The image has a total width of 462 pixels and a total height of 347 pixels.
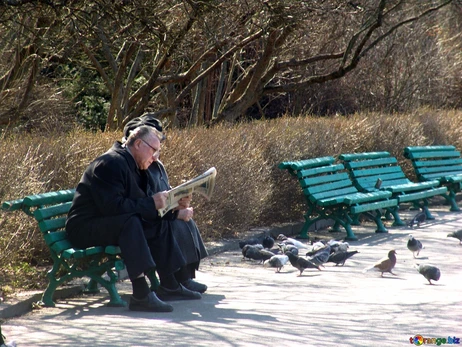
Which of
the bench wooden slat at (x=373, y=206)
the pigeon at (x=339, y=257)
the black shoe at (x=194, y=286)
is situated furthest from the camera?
the bench wooden slat at (x=373, y=206)

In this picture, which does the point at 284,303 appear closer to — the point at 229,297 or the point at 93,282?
the point at 229,297

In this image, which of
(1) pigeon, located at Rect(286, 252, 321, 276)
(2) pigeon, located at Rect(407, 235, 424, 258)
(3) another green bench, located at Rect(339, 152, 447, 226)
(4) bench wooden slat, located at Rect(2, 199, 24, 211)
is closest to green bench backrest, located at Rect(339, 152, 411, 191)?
(3) another green bench, located at Rect(339, 152, 447, 226)

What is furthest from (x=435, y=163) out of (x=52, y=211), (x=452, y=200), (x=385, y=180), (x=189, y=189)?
(x=52, y=211)

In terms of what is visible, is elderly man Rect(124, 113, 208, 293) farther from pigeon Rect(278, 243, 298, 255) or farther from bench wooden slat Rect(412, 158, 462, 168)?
bench wooden slat Rect(412, 158, 462, 168)

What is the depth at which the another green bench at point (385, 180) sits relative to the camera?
11.4m

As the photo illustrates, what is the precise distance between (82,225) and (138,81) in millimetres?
11100

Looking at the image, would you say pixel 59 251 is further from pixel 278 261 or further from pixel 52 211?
pixel 278 261

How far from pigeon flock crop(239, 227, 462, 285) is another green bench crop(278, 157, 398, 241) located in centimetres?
113

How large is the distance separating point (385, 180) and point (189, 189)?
19.9 feet

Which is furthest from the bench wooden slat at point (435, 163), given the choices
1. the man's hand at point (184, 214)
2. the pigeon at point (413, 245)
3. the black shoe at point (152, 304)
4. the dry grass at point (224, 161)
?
the black shoe at point (152, 304)

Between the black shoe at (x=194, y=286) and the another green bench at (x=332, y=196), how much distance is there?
360cm

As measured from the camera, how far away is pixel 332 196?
10570 millimetres

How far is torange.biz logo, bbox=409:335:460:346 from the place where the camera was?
510 centimetres

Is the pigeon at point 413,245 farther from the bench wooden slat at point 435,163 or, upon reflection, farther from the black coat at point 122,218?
the bench wooden slat at point 435,163
